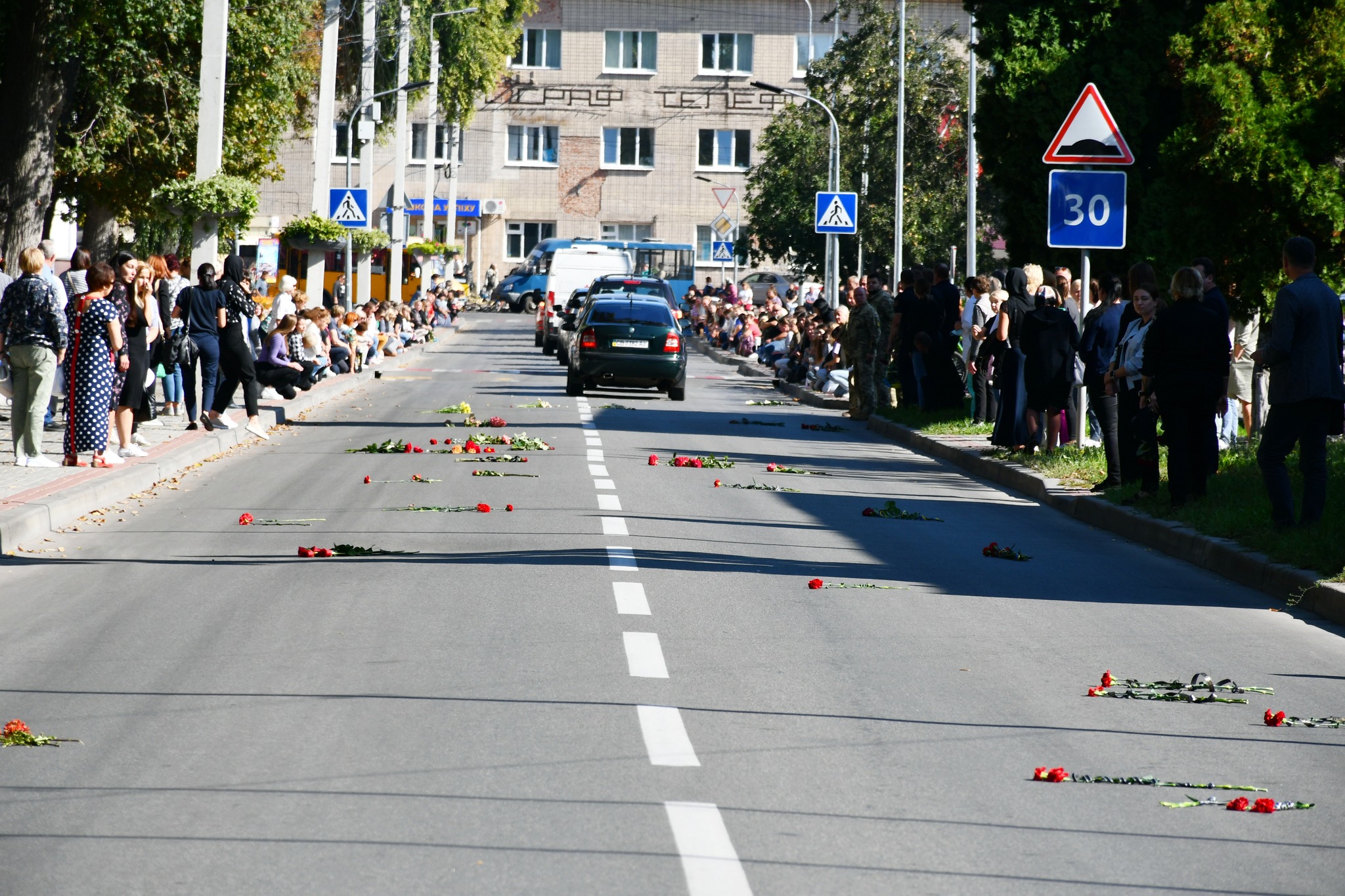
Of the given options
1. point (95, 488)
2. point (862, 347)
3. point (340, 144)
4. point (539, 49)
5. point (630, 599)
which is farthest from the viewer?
point (340, 144)

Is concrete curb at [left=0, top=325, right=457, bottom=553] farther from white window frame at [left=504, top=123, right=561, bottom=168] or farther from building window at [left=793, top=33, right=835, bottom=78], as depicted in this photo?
building window at [left=793, top=33, right=835, bottom=78]

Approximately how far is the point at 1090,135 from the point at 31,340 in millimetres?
9043

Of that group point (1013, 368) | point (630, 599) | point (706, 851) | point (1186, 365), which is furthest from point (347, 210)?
point (706, 851)

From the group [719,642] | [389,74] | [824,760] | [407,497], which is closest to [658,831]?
[824,760]

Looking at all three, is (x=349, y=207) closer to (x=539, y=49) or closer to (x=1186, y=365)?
(x=1186, y=365)

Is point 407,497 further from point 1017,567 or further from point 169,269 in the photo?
point 169,269

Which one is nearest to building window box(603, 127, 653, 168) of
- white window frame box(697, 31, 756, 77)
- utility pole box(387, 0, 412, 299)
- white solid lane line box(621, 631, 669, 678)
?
white window frame box(697, 31, 756, 77)

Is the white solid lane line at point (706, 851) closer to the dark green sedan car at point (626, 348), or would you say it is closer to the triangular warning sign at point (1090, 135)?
the triangular warning sign at point (1090, 135)

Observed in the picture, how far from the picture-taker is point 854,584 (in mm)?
10445

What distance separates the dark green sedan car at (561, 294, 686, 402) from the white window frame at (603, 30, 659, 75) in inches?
2044

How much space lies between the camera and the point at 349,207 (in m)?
33.3

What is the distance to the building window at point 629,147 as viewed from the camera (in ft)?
265

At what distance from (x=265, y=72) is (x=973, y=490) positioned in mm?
19669

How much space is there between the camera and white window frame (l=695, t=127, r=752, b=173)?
265 ft
